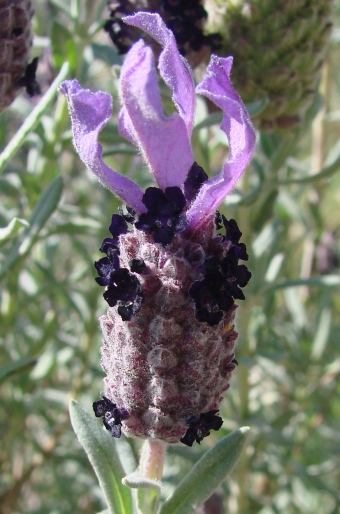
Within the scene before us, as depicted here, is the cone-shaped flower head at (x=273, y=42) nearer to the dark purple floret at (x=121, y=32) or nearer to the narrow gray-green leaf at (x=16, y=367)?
the dark purple floret at (x=121, y=32)

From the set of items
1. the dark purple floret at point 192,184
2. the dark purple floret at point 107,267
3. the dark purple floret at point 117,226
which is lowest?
the dark purple floret at point 107,267

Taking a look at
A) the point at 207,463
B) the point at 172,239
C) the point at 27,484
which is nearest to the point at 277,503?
the point at 27,484

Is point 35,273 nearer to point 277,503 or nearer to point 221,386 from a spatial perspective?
point 277,503

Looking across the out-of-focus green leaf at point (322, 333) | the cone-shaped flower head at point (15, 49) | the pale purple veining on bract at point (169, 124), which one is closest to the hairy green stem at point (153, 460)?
the pale purple veining on bract at point (169, 124)

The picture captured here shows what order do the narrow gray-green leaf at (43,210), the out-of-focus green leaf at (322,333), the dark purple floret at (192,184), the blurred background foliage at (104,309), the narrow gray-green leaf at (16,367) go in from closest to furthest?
1. the dark purple floret at (192,184)
2. the narrow gray-green leaf at (16,367)
3. the narrow gray-green leaf at (43,210)
4. the blurred background foliage at (104,309)
5. the out-of-focus green leaf at (322,333)

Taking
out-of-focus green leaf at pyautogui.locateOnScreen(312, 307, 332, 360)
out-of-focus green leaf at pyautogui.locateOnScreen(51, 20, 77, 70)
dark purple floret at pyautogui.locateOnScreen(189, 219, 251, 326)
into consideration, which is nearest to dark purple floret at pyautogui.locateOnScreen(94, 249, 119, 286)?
dark purple floret at pyautogui.locateOnScreen(189, 219, 251, 326)

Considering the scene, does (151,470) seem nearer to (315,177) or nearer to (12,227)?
(12,227)
